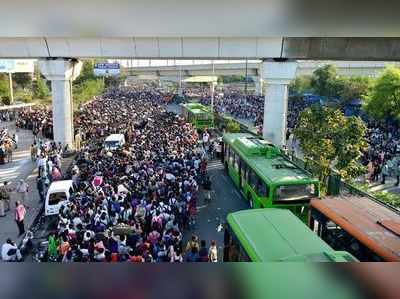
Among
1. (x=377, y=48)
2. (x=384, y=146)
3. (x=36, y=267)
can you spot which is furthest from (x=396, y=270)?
(x=384, y=146)

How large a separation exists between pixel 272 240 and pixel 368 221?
93.2 inches

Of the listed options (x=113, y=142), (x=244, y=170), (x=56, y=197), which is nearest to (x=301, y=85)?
(x=113, y=142)

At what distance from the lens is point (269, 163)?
15609mm

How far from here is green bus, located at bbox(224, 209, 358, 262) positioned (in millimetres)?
7842

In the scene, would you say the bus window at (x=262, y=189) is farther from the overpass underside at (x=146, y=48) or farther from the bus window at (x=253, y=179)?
the overpass underside at (x=146, y=48)

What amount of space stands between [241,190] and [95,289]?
15.9m

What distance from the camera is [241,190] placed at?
1786 cm

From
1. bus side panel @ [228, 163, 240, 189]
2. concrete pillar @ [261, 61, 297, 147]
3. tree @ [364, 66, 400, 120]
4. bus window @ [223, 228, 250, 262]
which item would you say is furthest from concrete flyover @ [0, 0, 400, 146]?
tree @ [364, 66, 400, 120]

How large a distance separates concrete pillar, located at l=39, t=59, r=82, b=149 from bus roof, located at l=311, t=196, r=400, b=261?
17486 mm

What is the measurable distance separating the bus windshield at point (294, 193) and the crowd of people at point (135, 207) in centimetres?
260

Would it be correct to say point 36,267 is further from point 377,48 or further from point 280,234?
point 377,48

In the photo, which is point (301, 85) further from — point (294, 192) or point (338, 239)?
point (338, 239)
